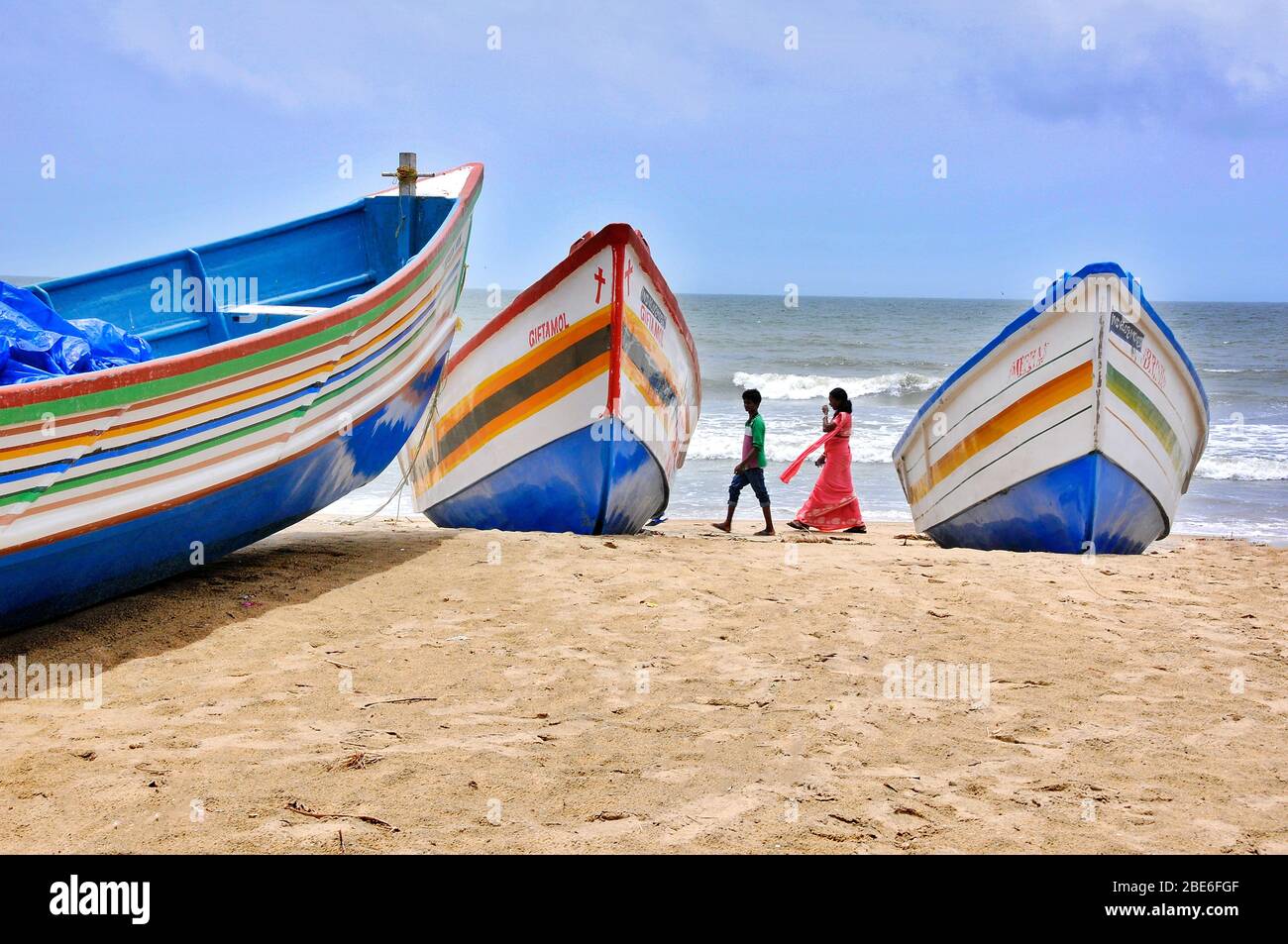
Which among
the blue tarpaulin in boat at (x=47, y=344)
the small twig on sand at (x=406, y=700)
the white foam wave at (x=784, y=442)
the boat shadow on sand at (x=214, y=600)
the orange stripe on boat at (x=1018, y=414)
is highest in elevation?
the blue tarpaulin in boat at (x=47, y=344)

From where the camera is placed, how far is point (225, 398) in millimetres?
4832

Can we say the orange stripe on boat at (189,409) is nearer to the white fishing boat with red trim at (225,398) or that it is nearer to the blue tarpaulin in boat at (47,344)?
the white fishing boat with red trim at (225,398)

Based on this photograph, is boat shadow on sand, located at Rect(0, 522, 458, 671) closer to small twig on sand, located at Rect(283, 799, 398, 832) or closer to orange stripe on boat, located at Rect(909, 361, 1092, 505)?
small twig on sand, located at Rect(283, 799, 398, 832)

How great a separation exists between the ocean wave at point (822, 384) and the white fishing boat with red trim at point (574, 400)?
730 inches

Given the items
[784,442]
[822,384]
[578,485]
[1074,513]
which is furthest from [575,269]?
[822,384]

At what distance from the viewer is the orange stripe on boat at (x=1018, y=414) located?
276 inches

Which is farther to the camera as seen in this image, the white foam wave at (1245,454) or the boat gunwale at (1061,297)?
the white foam wave at (1245,454)

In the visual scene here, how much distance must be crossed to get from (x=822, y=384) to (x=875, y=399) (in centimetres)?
199

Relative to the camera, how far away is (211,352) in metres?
4.68

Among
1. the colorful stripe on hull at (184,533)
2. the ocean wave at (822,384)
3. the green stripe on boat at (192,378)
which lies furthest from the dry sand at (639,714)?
the ocean wave at (822,384)

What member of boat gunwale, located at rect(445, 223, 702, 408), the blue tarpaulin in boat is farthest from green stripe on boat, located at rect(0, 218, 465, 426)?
boat gunwale, located at rect(445, 223, 702, 408)

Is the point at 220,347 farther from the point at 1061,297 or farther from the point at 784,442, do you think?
the point at 784,442

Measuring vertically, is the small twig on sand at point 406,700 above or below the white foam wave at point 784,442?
below

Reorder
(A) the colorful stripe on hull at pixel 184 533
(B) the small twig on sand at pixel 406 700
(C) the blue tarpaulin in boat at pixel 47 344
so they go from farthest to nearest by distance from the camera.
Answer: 1. (C) the blue tarpaulin in boat at pixel 47 344
2. (A) the colorful stripe on hull at pixel 184 533
3. (B) the small twig on sand at pixel 406 700
